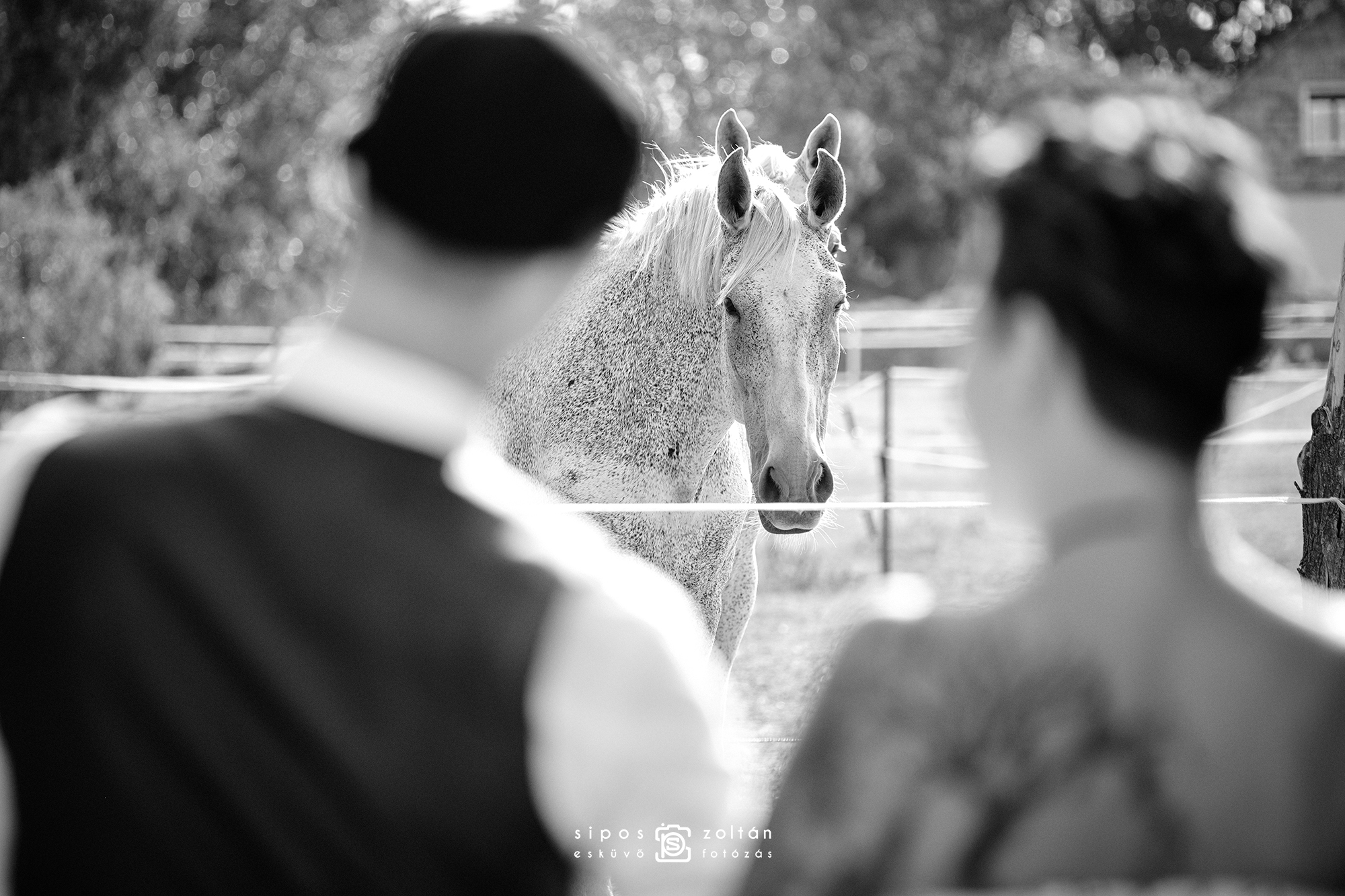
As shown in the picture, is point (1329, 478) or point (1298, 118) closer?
point (1329, 478)

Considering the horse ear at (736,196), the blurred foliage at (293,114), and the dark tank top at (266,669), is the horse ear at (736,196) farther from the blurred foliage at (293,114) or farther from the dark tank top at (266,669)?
the dark tank top at (266,669)

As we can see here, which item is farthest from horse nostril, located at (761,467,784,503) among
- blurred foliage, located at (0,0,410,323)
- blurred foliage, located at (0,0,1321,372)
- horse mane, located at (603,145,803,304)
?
blurred foliage, located at (0,0,410,323)

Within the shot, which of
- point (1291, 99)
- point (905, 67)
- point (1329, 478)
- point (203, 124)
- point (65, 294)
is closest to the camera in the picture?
point (1329, 478)

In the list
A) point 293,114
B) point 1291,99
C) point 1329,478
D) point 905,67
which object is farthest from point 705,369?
point 905,67

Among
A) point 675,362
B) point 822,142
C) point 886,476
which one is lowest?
point 886,476

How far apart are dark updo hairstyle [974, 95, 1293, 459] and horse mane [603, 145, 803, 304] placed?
85.5 inches

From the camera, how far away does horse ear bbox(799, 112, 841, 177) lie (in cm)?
347

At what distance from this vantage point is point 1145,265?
0.93 m

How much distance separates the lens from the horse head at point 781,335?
10.0 feet

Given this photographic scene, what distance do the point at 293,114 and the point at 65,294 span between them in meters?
7.45

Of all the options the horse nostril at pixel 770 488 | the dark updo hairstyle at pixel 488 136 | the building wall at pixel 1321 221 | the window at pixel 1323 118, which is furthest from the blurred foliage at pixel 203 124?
the window at pixel 1323 118

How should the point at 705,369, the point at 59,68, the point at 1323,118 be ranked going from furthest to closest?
the point at 1323,118
the point at 59,68
the point at 705,369

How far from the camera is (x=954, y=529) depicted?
11359mm

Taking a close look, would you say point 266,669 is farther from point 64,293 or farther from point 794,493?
point 64,293
